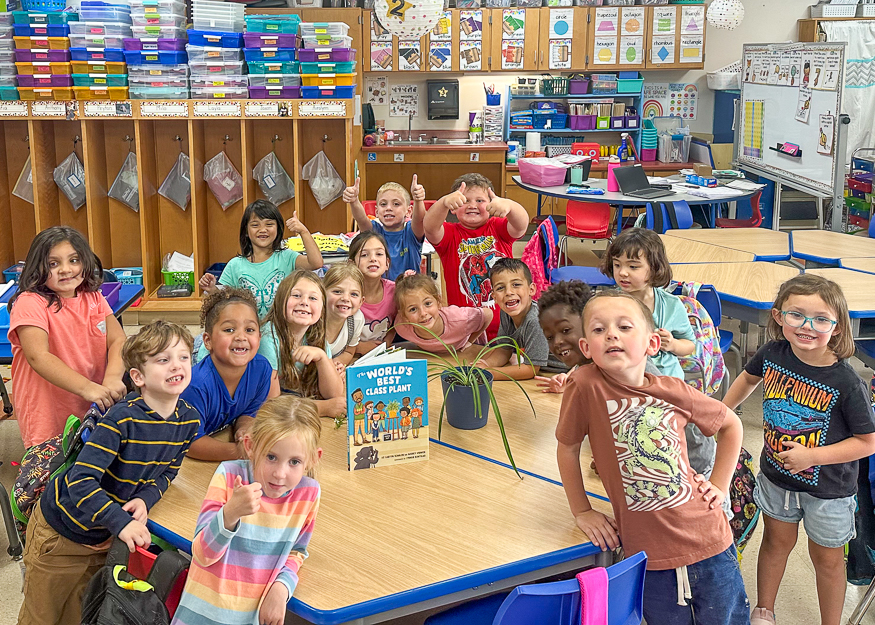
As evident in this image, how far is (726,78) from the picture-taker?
9086 mm

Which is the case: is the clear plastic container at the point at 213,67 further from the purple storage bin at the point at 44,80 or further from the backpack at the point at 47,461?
the backpack at the point at 47,461

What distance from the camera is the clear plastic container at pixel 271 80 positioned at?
18.7 ft

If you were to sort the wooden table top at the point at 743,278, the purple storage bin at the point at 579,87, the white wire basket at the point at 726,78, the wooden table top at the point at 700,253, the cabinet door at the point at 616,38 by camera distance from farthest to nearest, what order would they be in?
1. the white wire basket at the point at 726,78
2. the purple storage bin at the point at 579,87
3. the cabinet door at the point at 616,38
4. the wooden table top at the point at 700,253
5. the wooden table top at the point at 743,278

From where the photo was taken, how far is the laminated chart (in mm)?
7129

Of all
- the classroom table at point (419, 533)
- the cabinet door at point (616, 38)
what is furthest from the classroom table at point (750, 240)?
the cabinet door at point (616, 38)

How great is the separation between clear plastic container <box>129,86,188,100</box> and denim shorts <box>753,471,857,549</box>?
4.69 meters

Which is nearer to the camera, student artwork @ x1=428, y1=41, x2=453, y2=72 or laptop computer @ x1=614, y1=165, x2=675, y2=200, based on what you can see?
laptop computer @ x1=614, y1=165, x2=675, y2=200

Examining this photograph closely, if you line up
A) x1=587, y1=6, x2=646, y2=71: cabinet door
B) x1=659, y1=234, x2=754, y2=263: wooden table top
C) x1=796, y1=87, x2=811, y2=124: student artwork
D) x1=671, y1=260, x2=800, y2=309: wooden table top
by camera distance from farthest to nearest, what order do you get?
1. x1=587, y1=6, x2=646, y2=71: cabinet door
2. x1=796, y1=87, x2=811, y2=124: student artwork
3. x1=659, y1=234, x2=754, y2=263: wooden table top
4. x1=671, y1=260, x2=800, y2=309: wooden table top

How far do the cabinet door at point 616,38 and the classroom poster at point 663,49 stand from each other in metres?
0.12

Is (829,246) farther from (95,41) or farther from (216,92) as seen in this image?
(95,41)

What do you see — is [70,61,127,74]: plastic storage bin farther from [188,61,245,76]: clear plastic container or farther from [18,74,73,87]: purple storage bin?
[188,61,245,76]: clear plastic container

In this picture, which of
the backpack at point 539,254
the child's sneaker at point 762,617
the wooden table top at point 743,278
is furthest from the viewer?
the backpack at point 539,254

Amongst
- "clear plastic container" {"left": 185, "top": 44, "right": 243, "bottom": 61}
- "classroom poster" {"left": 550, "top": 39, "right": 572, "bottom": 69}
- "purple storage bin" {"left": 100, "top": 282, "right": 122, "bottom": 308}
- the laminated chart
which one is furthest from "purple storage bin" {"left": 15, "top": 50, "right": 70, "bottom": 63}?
the laminated chart

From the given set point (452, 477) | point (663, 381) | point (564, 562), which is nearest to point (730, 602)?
point (564, 562)
